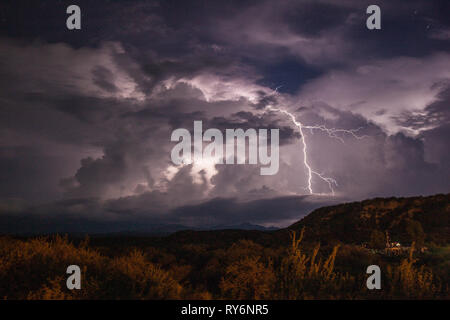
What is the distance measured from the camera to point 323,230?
169ft

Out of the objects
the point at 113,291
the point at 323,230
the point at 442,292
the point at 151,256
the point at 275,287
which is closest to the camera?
the point at 113,291

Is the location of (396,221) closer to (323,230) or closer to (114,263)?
(323,230)

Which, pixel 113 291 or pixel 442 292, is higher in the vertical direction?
pixel 113 291

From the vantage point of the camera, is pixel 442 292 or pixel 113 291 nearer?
pixel 113 291

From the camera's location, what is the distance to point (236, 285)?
32.7ft
